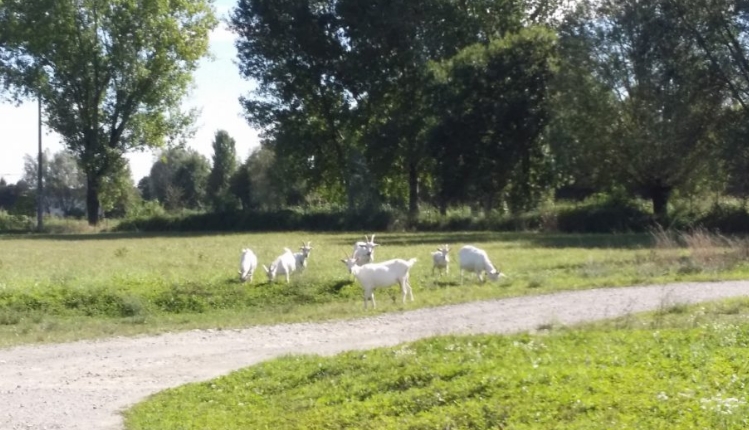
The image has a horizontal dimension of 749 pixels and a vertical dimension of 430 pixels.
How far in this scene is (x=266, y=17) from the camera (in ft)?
238

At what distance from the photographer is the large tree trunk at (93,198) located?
79.5m

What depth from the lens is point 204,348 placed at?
20578 millimetres

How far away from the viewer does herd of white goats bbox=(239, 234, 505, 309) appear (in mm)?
25797

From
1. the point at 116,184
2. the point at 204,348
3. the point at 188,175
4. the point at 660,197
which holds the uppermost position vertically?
the point at 188,175

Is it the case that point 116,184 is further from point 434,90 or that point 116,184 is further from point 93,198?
point 434,90

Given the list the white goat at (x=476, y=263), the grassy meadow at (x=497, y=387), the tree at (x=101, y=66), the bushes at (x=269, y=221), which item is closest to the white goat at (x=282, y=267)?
the white goat at (x=476, y=263)

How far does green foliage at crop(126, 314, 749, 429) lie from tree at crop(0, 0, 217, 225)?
64034 mm

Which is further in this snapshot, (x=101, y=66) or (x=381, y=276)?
(x=101, y=66)

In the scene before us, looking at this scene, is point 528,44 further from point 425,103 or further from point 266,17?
point 266,17

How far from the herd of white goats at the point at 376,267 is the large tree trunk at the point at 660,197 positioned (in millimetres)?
24804

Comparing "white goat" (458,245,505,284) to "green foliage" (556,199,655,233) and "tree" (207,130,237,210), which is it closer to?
"green foliage" (556,199,655,233)

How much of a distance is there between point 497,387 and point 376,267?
1466cm

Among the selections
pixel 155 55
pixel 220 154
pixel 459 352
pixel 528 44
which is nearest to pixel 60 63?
pixel 155 55

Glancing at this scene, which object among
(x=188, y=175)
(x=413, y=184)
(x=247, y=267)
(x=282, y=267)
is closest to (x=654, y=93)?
(x=413, y=184)
